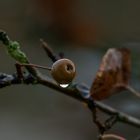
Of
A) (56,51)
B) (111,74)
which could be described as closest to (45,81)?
(111,74)

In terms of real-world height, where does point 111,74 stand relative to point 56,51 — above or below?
above

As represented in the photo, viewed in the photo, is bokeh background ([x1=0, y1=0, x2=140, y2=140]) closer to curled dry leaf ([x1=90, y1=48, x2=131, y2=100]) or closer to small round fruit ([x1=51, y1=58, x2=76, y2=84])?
curled dry leaf ([x1=90, y1=48, x2=131, y2=100])

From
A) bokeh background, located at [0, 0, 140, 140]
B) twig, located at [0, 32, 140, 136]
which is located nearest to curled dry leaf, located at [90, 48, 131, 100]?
twig, located at [0, 32, 140, 136]

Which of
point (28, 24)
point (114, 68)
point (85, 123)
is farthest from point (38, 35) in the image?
point (114, 68)

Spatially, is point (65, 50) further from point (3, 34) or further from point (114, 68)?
point (3, 34)

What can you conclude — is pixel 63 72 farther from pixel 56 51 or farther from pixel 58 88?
pixel 56 51

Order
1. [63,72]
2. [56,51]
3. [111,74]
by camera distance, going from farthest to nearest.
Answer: [56,51]
[111,74]
[63,72]

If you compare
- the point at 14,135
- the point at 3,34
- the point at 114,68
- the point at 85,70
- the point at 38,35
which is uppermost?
the point at 3,34
